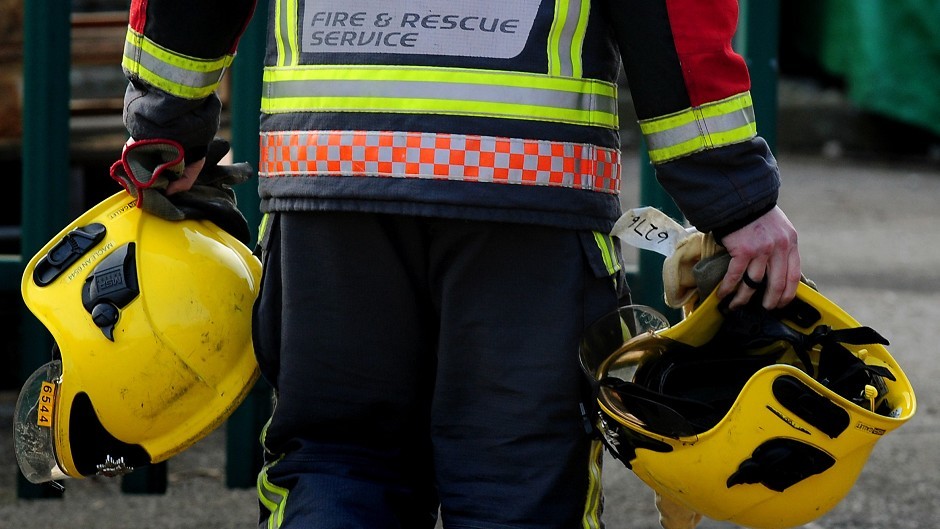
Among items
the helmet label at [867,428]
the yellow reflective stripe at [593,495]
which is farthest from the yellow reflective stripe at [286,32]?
the helmet label at [867,428]

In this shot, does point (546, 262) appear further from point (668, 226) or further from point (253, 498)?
point (253, 498)

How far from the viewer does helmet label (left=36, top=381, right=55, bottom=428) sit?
91.0 inches

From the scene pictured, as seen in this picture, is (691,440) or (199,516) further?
(199,516)

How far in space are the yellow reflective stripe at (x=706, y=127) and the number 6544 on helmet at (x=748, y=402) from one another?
0.27 meters

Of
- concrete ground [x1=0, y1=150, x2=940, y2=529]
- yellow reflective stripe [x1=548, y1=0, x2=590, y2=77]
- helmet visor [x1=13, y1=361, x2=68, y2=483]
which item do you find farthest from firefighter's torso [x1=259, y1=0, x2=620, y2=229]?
concrete ground [x1=0, y1=150, x2=940, y2=529]

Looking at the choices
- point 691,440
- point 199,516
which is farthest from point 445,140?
point 199,516

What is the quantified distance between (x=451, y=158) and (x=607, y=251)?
11.3 inches

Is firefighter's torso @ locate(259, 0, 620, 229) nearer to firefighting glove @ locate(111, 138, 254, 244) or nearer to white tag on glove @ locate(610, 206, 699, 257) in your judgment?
white tag on glove @ locate(610, 206, 699, 257)

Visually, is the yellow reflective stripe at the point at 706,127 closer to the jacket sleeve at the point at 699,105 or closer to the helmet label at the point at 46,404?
the jacket sleeve at the point at 699,105

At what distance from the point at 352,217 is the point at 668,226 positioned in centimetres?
50

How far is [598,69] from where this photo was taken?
207 cm

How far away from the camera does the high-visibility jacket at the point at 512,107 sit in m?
2.00

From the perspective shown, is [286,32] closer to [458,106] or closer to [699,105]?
[458,106]

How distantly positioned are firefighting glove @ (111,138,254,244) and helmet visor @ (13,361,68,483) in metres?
0.32
